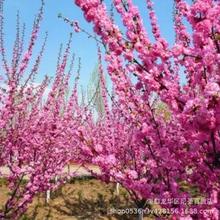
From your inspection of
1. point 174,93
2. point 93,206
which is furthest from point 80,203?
point 174,93

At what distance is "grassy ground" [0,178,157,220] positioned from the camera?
1246 cm

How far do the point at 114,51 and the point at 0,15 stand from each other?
17.4 ft

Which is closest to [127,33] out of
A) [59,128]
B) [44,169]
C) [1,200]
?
[44,169]

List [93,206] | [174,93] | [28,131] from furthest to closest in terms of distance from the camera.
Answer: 1. [93,206]
2. [28,131]
3. [174,93]

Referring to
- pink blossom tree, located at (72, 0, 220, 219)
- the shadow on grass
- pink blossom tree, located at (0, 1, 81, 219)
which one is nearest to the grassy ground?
the shadow on grass

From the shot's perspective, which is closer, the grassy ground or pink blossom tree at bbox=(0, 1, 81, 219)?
pink blossom tree at bbox=(0, 1, 81, 219)

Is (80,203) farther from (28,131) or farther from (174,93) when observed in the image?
(174,93)

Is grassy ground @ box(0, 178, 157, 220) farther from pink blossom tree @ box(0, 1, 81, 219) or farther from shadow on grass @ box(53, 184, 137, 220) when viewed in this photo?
pink blossom tree @ box(0, 1, 81, 219)

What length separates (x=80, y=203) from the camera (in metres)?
14.4

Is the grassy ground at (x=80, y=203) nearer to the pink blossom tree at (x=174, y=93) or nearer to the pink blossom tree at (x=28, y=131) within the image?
the pink blossom tree at (x=28, y=131)

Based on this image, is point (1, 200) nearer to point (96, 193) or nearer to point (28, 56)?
point (96, 193)

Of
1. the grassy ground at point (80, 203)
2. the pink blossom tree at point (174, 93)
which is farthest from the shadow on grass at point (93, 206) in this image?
the pink blossom tree at point (174, 93)

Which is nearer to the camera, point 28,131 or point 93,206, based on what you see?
point 28,131

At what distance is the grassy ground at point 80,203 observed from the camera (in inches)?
491
